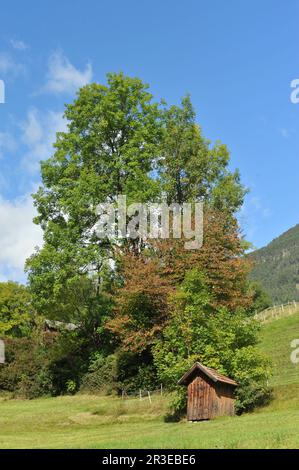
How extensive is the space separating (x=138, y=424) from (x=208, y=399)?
3.92 m

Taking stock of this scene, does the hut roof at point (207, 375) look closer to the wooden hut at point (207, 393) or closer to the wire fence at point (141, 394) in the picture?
the wooden hut at point (207, 393)

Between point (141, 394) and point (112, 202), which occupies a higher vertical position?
point (112, 202)

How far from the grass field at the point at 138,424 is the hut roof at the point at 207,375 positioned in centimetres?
182

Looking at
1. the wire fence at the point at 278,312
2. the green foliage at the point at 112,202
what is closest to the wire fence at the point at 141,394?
the green foliage at the point at 112,202

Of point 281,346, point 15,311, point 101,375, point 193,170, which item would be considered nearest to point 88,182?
point 193,170

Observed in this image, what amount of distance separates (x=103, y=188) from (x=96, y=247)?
436cm

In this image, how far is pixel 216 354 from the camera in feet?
94.6

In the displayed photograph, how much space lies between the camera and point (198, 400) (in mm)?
27234

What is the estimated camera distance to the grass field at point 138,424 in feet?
55.5

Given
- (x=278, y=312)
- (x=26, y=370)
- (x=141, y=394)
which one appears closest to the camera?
(x=141, y=394)

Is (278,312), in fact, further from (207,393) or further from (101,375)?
(207,393)

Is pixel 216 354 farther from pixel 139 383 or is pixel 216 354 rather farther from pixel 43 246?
pixel 43 246

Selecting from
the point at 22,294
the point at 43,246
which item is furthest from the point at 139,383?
the point at 22,294

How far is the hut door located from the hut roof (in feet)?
1.43
